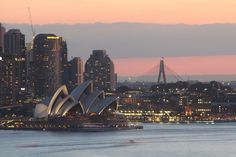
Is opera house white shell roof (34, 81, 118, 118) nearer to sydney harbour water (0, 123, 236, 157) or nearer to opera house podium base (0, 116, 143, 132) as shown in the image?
opera house podium base (0, 116, 143, 132)

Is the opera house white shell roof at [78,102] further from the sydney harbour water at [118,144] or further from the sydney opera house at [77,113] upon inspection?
the sydney harbour water at [118,144]

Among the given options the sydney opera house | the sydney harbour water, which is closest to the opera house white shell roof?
the sydney opera house

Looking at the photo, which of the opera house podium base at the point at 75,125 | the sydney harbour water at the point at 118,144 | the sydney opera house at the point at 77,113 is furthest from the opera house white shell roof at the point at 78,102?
the sydney harbour water at the point at 118,144

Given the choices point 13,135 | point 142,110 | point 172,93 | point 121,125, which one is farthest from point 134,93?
point 13,135

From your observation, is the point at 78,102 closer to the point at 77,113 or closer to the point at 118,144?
the point at 77,113

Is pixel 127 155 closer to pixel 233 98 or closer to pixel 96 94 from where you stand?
pixel 96 94

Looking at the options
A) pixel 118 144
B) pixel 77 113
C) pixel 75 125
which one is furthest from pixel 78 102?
pixel 118 144
